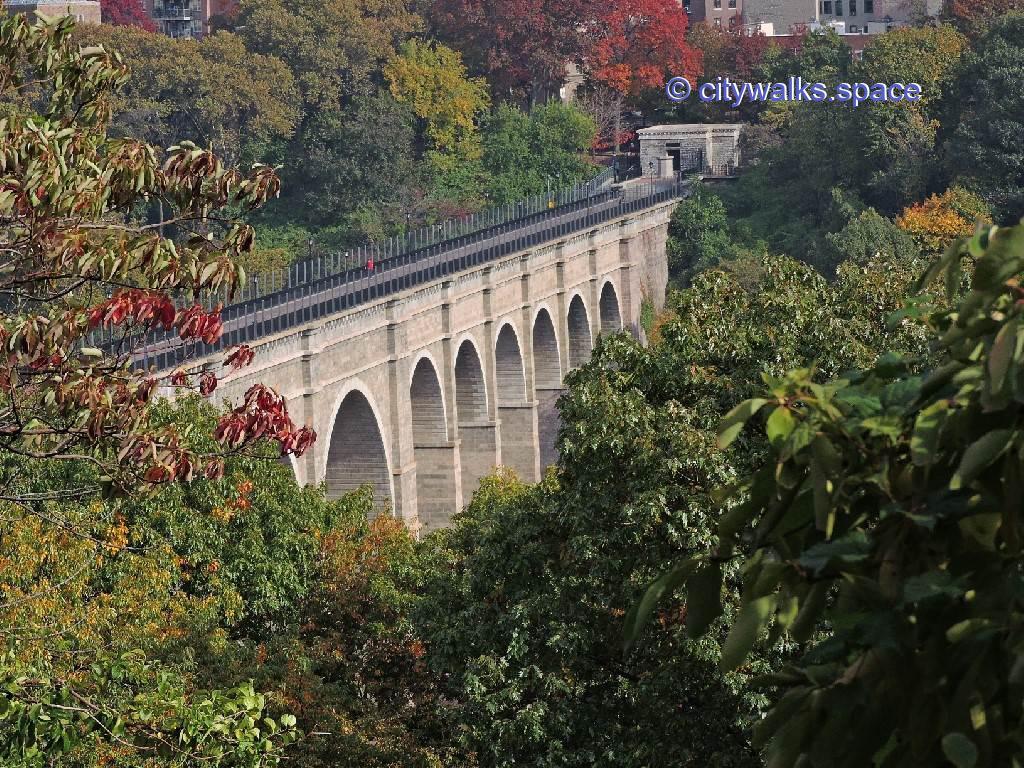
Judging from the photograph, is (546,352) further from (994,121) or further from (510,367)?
(994,121)

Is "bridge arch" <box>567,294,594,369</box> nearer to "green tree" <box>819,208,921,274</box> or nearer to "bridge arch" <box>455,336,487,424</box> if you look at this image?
"green tree" <box>819,208,921,274</box>

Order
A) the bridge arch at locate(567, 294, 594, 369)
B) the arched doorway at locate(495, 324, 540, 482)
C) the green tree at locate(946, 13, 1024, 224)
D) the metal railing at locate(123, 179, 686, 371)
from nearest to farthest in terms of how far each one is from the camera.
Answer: the metal railing at locate(123, 179, 686, 371)
the arched doorway at locate(495, 324, 540, 482)
the bridge arch at locate(567, 294, 594, 369)
the green tree at locate(946, 13, 1024, 224)

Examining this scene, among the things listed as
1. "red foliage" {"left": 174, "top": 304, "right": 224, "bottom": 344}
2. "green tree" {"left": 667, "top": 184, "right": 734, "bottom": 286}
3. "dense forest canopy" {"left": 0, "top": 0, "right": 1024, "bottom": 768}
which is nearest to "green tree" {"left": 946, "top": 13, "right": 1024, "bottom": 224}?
"green tree" {"left": 667, "top": 184, "right": 734, "bottom": 286}

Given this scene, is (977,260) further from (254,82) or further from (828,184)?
(254,82)

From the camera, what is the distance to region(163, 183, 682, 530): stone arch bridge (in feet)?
188

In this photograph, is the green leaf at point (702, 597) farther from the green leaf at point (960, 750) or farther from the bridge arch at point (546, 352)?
the bridge arch at point (546, 352)

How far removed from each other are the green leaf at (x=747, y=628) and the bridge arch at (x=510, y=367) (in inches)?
2859

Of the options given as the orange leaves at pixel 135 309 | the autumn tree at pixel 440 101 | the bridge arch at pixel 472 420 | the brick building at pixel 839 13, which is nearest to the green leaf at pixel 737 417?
the orange leaves at pixel 135 309

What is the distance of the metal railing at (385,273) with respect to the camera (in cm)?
5448

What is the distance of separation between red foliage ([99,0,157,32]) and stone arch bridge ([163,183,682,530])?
6463 centimetres

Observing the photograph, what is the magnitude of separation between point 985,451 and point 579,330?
8416 cm

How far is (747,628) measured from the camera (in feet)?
21.0

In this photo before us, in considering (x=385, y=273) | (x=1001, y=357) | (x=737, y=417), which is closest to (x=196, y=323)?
(x=737, y=417)

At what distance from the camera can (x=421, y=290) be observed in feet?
219
